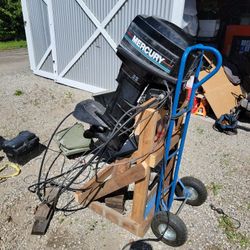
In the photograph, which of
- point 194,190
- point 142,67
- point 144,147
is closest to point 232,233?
point 194,190

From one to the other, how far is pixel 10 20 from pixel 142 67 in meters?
13.7

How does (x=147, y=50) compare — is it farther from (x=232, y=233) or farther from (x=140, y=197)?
(x=232, y=233)

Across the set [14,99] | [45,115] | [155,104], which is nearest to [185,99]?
[155,104]

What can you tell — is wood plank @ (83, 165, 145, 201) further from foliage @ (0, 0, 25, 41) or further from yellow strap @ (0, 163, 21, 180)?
foliage @ (0, 0, 25, 41)

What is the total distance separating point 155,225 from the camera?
2.20m

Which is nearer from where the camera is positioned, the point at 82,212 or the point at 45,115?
the point at 82,212

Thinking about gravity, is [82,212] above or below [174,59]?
below

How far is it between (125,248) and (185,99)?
139 centimetres

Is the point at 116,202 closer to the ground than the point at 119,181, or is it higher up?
closer to the ground

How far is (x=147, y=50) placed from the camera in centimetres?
172

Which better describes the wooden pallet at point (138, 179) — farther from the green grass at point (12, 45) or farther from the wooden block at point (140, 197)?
the green grass at point (12, 45)

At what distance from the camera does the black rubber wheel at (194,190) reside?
8.45 ft

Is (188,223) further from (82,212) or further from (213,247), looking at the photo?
→ (82,212)

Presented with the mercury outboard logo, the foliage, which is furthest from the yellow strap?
the foliage
